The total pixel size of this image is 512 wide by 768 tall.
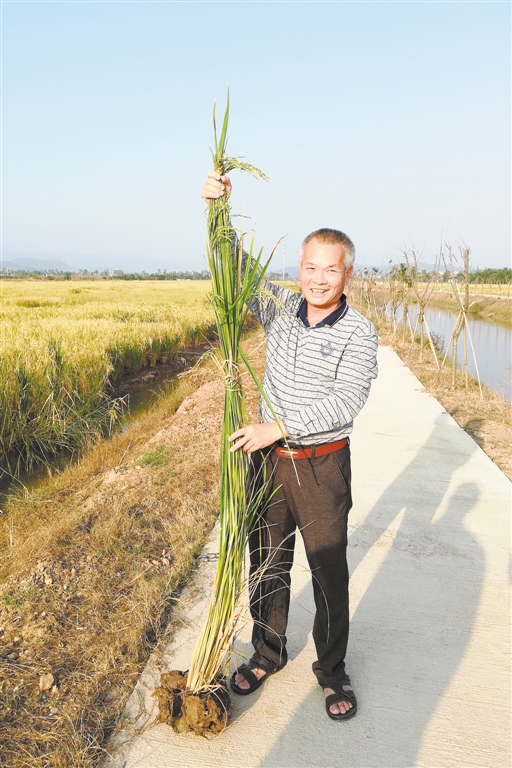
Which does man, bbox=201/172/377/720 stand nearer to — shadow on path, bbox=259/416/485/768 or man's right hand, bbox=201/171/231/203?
man's right hand, bbox=201/171/231/203

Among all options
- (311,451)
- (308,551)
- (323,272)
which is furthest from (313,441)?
(323,272)

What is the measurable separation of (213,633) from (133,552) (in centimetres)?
120

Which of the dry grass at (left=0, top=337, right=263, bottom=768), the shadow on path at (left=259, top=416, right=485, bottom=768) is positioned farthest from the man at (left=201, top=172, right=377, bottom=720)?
the dry grass at (left=0, top=337, right=263, bottom=768)

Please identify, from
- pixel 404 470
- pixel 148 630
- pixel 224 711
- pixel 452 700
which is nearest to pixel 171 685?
pixel 224 711

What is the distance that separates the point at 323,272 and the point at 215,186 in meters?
0.42

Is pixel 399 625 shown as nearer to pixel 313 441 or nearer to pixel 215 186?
pixel 313 441

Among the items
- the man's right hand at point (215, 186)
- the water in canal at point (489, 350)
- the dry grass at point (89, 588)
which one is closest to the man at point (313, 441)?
the man's right hand at point (215, 186)

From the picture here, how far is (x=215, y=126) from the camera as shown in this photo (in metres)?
1.52

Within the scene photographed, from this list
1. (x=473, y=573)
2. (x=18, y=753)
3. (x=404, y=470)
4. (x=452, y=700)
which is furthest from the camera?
(x=404, y=470)

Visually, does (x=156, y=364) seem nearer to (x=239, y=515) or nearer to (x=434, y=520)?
(x=434, y=520)

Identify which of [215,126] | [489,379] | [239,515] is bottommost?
[489,379]

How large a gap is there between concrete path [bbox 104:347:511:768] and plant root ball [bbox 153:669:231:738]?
4cm

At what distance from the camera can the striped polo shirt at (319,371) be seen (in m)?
1.64

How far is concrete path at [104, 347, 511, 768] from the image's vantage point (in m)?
1.66
